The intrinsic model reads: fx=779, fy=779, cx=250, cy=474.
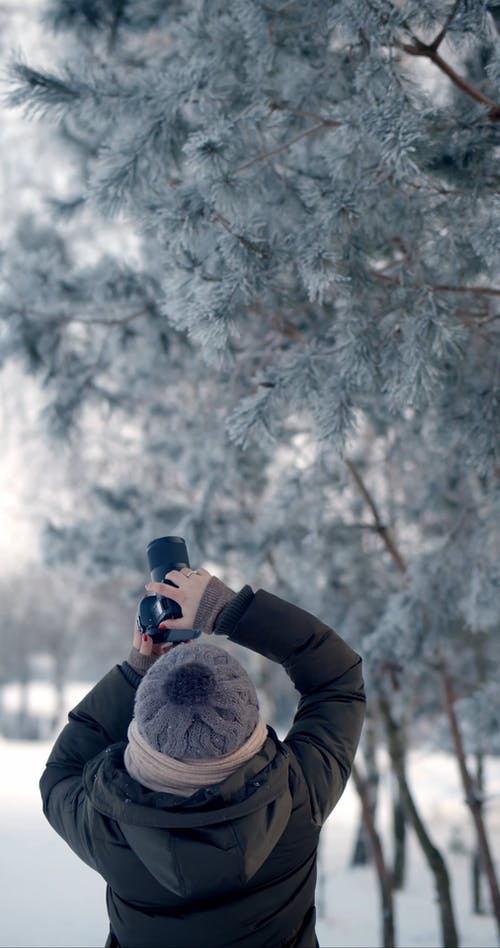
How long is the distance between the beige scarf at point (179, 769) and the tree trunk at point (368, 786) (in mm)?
3965

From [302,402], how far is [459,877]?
33.0 feet

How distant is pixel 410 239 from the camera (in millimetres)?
2820

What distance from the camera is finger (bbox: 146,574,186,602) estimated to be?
62.6 inches

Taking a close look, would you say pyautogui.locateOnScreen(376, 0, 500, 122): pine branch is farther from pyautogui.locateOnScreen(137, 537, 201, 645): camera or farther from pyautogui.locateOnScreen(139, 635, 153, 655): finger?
pyautogui.locateOnScreen(139, 635, 153, 655): finger

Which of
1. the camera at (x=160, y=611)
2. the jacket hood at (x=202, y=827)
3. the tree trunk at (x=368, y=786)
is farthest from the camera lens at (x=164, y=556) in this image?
the tree trunk at (x=368, y=786)

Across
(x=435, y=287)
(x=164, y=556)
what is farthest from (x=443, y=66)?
(x=164, y=556)

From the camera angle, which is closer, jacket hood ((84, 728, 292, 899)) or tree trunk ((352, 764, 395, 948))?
jacket hood ((84, 728, 292, 899))

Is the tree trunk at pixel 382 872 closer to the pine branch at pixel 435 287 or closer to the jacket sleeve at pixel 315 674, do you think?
the pine branch at pixel 435 287

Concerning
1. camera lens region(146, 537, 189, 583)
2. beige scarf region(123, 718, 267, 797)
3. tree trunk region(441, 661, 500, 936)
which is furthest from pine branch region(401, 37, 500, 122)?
tree trunk region(441, 661, 500, 936)

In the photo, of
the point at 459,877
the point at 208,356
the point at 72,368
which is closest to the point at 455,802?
the point at 459,877

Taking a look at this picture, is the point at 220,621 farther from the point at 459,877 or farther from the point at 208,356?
the point at 459,877

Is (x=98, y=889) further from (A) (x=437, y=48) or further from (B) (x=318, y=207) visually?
(A) (x=437, y=48)

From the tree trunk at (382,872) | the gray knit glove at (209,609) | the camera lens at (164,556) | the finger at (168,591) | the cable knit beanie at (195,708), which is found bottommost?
the tree trunk at (382,872)

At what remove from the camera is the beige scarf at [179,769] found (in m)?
1.32
